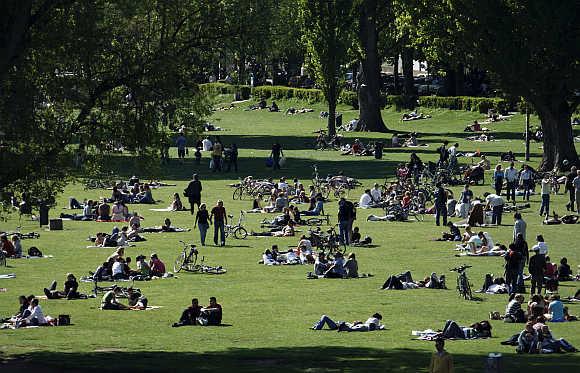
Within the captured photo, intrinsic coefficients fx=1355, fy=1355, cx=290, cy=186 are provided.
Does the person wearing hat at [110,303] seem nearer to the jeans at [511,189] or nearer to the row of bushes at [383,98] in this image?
the jeans at [511,189]

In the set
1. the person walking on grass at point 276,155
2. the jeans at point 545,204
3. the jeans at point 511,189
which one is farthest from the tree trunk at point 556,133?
the jeans at point 545,204

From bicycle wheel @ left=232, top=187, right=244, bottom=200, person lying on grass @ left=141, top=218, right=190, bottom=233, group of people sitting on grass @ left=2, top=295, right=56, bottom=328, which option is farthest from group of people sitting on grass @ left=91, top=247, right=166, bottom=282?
bicycle wheel @ left=232, top=187, right=244, bottom=200

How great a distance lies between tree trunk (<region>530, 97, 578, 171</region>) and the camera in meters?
64.8

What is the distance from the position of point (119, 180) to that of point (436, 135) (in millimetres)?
31923

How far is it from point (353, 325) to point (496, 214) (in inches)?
734

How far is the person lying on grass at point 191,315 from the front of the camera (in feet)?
102

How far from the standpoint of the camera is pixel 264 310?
3253 centimetres

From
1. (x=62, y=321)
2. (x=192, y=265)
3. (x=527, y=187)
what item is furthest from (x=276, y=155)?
(x=62, y=321)

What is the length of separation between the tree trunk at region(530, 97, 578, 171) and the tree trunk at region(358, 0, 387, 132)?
25092 mm

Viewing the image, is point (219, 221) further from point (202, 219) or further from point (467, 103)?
point (467, 103)

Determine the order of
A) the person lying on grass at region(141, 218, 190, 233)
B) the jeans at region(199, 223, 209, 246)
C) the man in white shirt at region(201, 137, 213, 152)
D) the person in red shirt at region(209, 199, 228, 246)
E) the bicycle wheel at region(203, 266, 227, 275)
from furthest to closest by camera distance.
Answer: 1. the man in white shirt at region(201, 137, 213, 152)
2. the person lying on grass at region(141, 218, 190, 233)
3. the person in red shirt at region(209, 199, 228, 246)
4. the jeans at region(199, 223, 209, 246)
5. the bicycle wheel at region(203, 266, 227, 275)

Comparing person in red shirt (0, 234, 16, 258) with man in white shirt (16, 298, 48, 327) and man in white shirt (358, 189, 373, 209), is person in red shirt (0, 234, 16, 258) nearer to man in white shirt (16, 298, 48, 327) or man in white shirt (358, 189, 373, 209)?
man in white shirt (16, 298, 48, 327)

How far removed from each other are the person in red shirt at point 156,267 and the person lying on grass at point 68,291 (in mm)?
3620

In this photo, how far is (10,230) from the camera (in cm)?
4931
